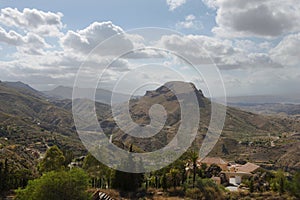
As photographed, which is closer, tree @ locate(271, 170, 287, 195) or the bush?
the bush

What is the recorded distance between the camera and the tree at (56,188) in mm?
19844

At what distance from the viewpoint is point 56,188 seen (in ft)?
66.0

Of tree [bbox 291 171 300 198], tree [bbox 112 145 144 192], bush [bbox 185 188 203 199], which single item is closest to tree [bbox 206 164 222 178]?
tree [bbox 291 171 300 198]

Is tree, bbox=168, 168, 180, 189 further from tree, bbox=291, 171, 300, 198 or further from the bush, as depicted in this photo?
tree, bbox=291, 171, 300, 198

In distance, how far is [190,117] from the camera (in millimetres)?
15648

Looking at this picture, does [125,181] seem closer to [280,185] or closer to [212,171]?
[280,185]

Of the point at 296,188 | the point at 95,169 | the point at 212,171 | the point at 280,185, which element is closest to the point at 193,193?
the point at 280,185

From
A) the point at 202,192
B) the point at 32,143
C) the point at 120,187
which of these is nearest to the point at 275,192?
the point at 202,192

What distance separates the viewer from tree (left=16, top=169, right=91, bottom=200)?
19.8 meters

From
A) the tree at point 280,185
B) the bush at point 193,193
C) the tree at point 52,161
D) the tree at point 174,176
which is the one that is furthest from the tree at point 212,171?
the tree at point 52,161

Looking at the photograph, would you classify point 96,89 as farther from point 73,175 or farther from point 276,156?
point 276,156

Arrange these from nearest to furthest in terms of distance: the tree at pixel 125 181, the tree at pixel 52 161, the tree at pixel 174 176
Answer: the tree at pixel 125 181 < the tree at pixel 174 176 < the tree at pixel 52 161

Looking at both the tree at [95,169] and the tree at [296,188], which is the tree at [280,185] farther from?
the tree at [95,169]

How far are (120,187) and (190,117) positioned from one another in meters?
17.2
